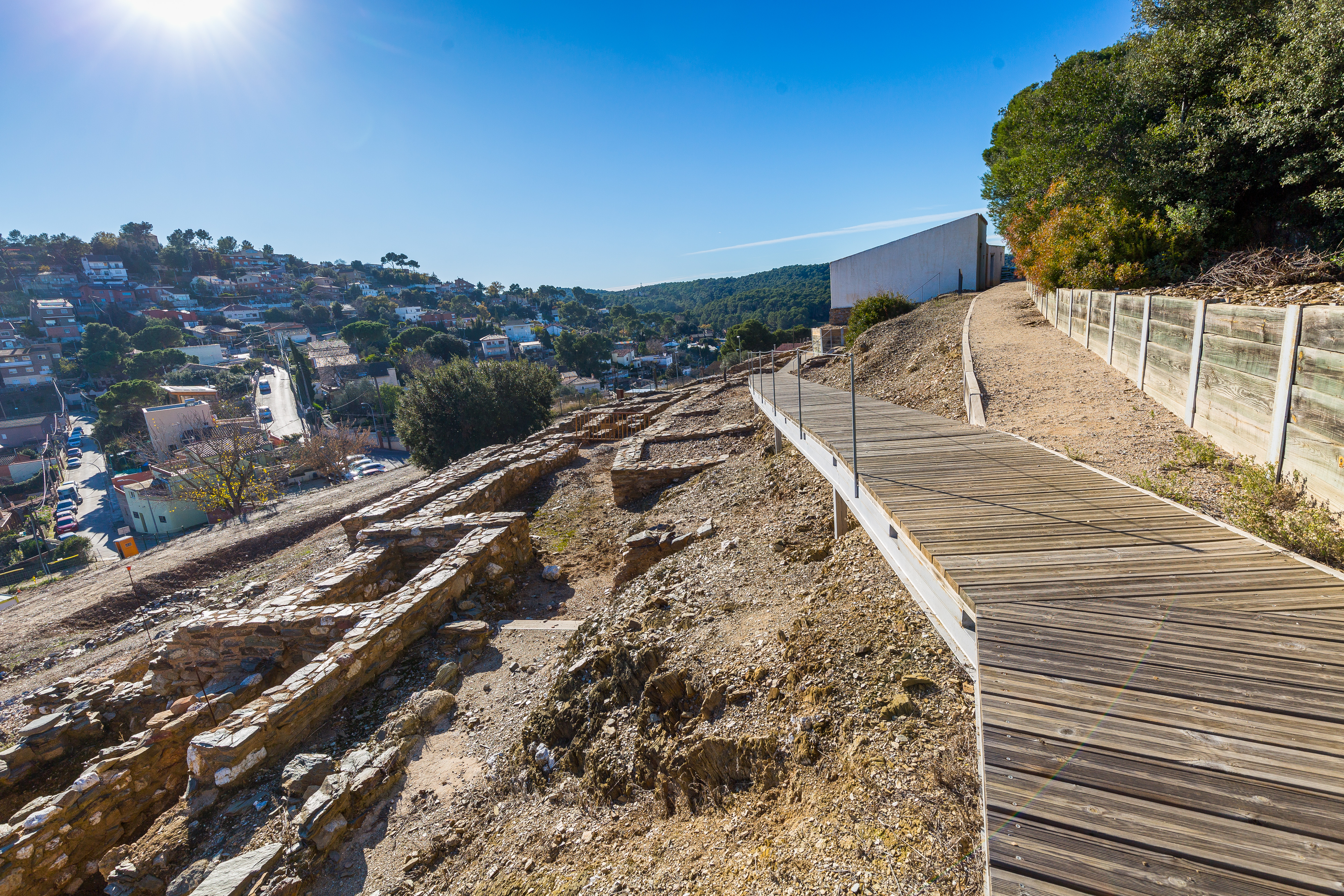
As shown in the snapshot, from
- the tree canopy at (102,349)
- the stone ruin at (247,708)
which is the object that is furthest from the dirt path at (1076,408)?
the tree canopy at (102,349)

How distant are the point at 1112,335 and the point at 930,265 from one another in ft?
68.4

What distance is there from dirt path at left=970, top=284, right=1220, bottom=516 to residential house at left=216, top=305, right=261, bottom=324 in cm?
12266

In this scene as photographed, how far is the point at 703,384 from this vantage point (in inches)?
954

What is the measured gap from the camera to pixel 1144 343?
747 centimetres

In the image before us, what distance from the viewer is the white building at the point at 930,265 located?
26.4 meters

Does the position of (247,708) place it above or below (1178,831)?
below

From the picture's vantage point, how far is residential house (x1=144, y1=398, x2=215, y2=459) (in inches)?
1400

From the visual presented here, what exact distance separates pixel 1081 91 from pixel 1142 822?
15046 mm

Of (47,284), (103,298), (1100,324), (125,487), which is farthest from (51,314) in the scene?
(1100,324)

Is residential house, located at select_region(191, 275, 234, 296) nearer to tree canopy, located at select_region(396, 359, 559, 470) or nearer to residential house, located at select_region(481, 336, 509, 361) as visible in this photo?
residential house, located at select_region(481, 336, 509, 361)

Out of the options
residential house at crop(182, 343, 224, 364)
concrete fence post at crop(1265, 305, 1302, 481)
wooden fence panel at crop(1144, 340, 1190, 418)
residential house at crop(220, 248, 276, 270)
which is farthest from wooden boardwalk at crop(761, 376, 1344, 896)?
residential house at crop(220, 248, 276, 270)

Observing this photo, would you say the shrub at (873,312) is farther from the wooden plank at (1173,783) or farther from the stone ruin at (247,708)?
the wooden plank at (1173,783)

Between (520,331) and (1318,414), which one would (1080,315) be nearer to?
(1318,414)

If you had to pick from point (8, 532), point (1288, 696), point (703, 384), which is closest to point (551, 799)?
point (1288, 696)
